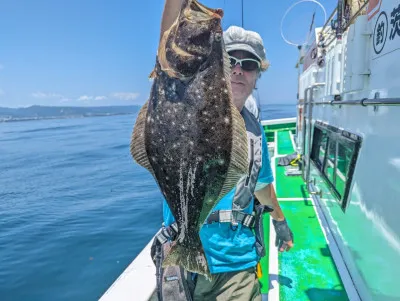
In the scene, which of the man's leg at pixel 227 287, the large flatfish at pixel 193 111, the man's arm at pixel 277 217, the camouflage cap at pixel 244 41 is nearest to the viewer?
the large flatfish at pixel 193 111

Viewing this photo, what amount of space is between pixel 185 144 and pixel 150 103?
0.31 metres

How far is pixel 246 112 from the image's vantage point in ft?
7.95

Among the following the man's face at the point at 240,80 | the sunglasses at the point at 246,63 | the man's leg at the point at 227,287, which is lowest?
the man's leg at the point at 227,287

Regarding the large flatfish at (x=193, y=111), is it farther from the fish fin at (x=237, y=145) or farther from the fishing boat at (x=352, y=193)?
the fishing boat at (x=352, y=193)

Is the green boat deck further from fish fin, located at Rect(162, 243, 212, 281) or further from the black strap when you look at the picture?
fish fin, located at Rect(162, 243, 212, 281)

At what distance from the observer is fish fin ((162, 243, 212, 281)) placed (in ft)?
6.04

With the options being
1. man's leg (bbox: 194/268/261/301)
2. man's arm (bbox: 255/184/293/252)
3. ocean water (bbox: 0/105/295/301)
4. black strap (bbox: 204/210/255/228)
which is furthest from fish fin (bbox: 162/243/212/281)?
ocean water (bbox: 0/105/295/301)

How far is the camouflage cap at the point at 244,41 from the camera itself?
212 cm

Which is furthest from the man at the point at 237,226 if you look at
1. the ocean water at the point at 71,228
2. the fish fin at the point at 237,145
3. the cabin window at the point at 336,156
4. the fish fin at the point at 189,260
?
the ocean water at the point at 71,228

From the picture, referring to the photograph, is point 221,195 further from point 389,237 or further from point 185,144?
point 389,237

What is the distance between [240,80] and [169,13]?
2.27 feet

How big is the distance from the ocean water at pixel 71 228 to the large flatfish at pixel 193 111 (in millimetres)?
6132

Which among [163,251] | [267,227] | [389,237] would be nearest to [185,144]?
[163,251]

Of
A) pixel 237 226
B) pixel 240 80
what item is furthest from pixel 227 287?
pixel 240 80
